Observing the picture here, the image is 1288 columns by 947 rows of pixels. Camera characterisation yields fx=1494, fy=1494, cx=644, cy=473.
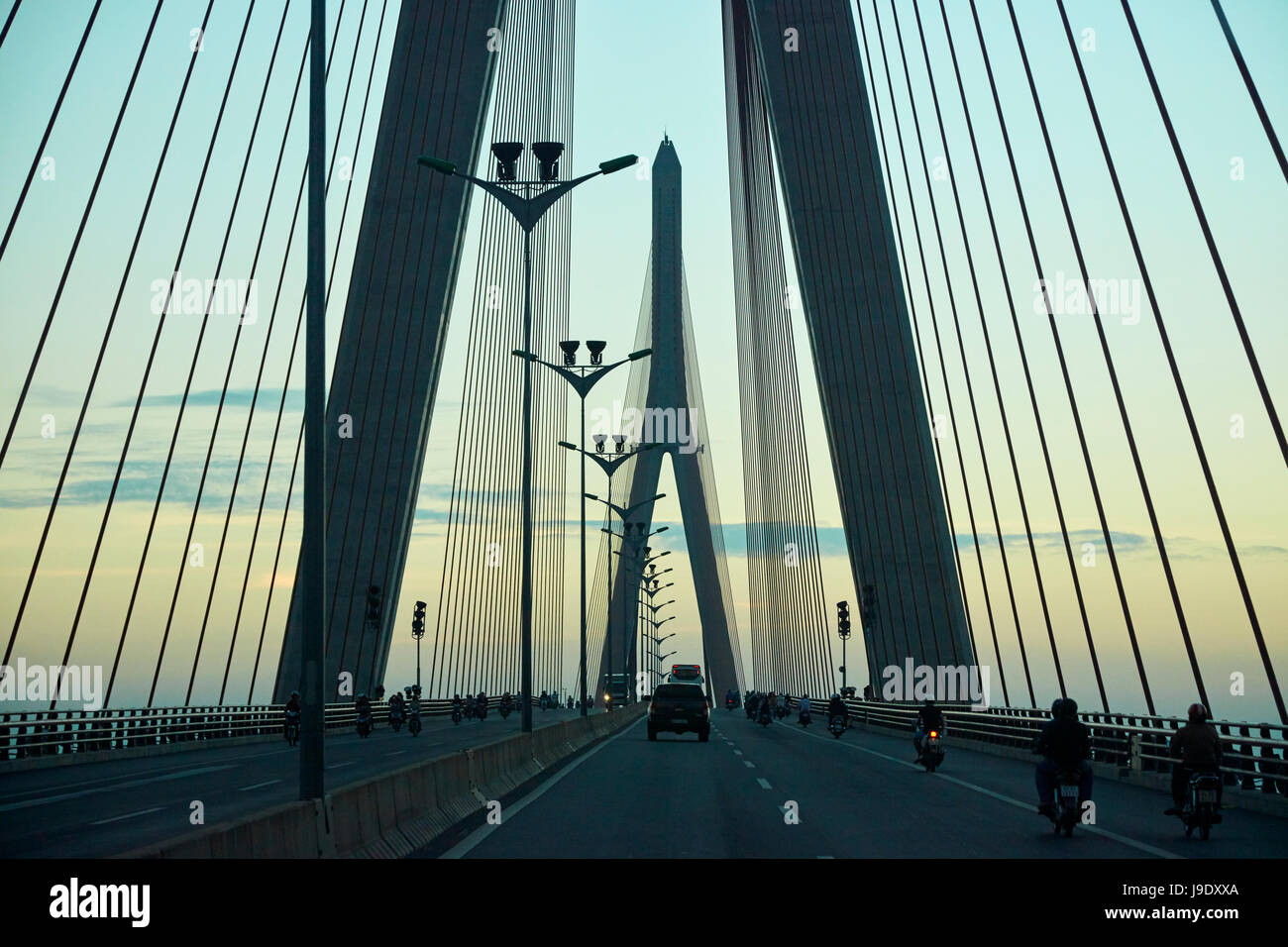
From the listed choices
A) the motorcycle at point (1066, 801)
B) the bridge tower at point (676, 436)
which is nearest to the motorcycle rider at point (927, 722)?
the motorcycle at point (1066, 801)

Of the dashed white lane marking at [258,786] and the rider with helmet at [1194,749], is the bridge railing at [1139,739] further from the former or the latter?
the dashed white lane marking at [258,786]

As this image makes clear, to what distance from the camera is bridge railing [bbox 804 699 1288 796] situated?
18.4 m

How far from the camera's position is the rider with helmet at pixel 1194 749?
48.1ft

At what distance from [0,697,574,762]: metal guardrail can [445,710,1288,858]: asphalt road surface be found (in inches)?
427

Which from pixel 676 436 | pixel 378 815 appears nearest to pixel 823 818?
pixel 378 815

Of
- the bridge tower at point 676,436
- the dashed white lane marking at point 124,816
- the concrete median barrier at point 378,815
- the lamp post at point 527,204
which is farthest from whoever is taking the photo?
the bridge tower at point 676,436

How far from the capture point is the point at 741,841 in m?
13.2

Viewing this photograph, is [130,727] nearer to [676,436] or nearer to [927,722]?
[927,722]

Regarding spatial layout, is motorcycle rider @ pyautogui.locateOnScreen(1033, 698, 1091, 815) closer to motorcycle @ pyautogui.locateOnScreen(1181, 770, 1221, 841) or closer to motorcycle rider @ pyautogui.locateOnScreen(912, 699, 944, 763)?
motorcycle @ pyautogui.locateOnScreen(1181, 770, 1221, 841)

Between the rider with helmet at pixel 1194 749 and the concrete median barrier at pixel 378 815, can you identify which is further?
the rider with helmet at pixel 1194 749

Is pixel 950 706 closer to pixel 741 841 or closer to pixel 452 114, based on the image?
pixel 452 114

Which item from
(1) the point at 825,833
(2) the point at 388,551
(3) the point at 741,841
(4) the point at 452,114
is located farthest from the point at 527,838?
(4) the point at 452,114

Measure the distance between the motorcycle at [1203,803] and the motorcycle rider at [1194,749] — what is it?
129 millimetres

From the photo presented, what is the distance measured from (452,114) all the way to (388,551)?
13.7 meters
